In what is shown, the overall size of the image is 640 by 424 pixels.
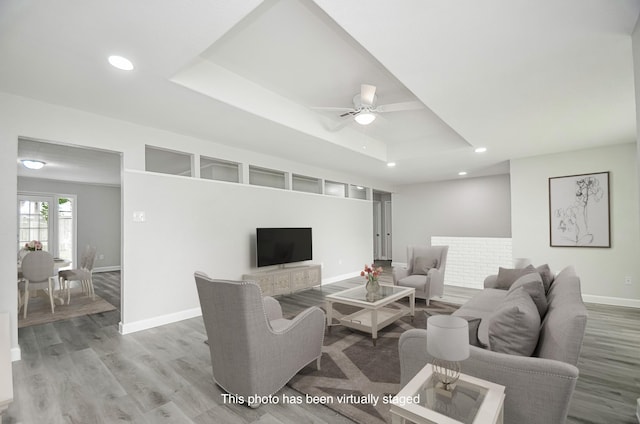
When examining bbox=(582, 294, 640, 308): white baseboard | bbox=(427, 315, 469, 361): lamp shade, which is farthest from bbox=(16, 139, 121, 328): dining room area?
bbox=(582, 294, 640, 308): white baseboard

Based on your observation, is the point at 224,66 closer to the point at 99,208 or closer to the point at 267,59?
the point at 267,59

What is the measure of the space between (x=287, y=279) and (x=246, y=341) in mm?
3274

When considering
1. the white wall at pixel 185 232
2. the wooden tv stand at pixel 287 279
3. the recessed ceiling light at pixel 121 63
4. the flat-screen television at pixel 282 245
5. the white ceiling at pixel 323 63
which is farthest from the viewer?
the flat-screen television at pixel 282 245

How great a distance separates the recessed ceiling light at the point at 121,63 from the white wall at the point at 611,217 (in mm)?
6312

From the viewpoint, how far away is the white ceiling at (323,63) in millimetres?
1865

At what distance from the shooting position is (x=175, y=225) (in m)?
4.13

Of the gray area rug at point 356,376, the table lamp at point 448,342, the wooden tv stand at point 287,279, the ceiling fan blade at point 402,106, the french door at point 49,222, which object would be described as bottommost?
the gray area rug at point 356,376

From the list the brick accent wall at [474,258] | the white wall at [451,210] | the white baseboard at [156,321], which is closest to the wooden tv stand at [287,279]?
the white baseboard at [156,321]

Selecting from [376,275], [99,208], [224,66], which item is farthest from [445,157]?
[99,208]

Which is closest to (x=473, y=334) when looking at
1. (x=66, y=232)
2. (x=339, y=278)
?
(x=339, y=278)

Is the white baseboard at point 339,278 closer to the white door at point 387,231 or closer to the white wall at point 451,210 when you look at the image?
the white wall at point 451,210

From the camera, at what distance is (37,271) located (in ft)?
14.6

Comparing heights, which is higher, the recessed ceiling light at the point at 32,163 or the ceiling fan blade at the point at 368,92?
the ceiling fan blade at the point at 368,92

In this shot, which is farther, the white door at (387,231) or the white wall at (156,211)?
the white door at (387,231)
